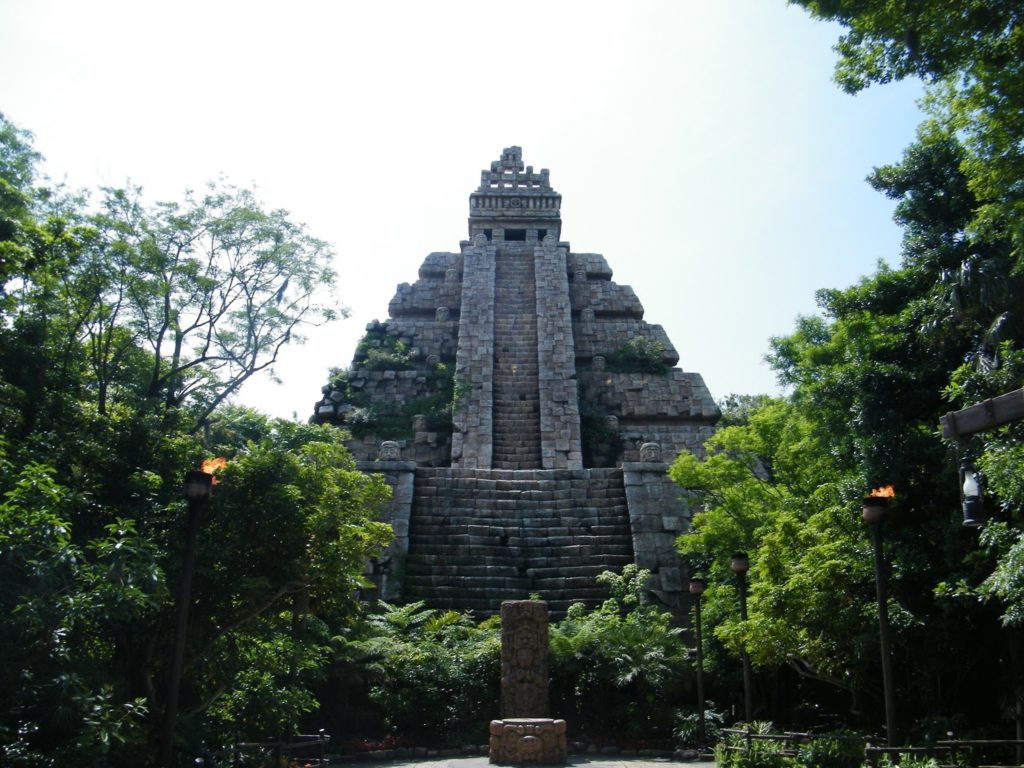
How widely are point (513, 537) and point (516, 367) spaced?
9279 mm

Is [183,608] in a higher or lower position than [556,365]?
lower

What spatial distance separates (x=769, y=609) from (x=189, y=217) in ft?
33.8

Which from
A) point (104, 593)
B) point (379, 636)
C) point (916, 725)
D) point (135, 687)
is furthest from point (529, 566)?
point (104, 593)

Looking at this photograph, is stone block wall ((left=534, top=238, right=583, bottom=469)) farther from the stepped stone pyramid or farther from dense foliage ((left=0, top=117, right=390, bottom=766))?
dense foliage ((left=0, top=117, right=390, bottom=766))

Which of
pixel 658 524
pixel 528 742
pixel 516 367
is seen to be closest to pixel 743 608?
pixel 528 742

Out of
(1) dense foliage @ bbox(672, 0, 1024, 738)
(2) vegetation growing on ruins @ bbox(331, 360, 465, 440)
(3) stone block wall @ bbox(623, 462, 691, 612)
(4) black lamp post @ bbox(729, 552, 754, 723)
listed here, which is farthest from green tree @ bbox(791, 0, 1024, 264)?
(2) vegetation growing on ruins @ bbox(331, 360, 465, 440)

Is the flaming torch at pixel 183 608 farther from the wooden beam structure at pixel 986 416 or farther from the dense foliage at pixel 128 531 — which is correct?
the wooden beam structure at pixel 986 416

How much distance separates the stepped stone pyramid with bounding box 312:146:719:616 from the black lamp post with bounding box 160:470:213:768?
7.69m

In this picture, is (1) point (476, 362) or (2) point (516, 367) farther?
(2) point (516, 367)

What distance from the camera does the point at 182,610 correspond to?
8.02m

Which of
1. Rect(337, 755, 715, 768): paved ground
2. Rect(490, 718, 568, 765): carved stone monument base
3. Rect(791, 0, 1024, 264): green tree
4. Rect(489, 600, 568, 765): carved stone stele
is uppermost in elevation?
Rect(791, 0, 1024, 264): green tree

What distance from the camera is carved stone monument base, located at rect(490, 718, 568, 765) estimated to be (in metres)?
10.8

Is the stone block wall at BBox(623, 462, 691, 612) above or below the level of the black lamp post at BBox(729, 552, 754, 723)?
above

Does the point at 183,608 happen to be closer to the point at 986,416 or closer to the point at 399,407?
the point at 986,416
